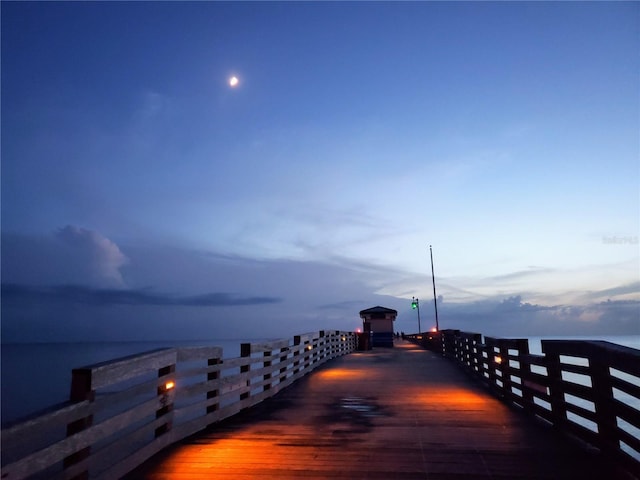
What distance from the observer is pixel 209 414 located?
6520mm

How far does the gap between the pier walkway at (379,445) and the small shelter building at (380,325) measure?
24880 mm

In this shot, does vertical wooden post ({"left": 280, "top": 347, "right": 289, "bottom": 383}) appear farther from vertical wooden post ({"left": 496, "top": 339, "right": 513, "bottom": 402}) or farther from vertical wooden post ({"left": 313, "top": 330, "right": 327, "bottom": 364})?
vertical wooden post ({"left": 496, "top": 339, "right": 513, "bottom": 402})

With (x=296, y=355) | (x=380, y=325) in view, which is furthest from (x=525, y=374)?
(x=380, y=325)

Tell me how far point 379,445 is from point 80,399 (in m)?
3.50

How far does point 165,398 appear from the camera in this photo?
5.41m

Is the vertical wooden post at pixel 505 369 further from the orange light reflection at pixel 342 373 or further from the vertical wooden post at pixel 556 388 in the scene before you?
the orange light reflection at pixel 342 373

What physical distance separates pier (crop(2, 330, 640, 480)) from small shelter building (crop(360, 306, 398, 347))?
24598 millimetres

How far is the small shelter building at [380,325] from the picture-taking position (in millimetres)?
33031

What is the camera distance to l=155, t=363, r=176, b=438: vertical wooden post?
534cm

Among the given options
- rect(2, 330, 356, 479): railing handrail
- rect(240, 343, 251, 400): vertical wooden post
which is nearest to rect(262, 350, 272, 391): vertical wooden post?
rect(2, 330, 356, 479): railing handrail

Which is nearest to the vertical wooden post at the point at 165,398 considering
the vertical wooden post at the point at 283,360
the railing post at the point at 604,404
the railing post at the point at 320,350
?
the vertical wooden post at the point at 283,360

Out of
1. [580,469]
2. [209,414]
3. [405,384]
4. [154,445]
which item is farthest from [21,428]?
[405,384]

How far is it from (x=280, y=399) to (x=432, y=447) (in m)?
4.33

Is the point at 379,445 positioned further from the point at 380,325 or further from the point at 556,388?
the point at 380,325
